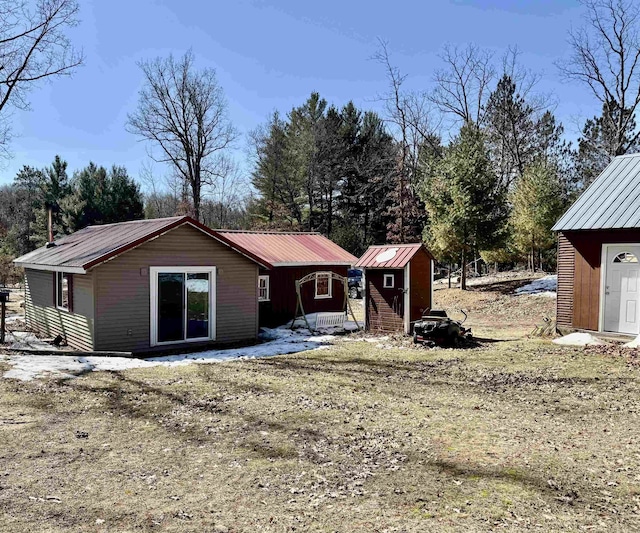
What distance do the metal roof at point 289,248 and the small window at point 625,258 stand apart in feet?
30.3

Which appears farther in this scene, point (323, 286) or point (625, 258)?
point (323, 286)

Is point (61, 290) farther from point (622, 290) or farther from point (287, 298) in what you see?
point (622, 290)

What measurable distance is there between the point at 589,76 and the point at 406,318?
22.2m

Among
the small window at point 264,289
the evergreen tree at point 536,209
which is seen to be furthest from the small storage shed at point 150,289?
the evergreen tree at point 536,209

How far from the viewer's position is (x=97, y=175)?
44094mm

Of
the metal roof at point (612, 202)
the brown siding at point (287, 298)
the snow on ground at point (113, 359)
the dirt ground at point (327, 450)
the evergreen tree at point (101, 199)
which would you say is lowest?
the snow on ground at point (113, 359)

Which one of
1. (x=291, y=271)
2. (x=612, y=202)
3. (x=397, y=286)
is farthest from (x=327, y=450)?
(x=291, y=271)

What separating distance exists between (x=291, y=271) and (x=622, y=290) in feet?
35.1

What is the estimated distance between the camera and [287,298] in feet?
62.3

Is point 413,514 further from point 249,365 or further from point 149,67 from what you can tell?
point 149,67

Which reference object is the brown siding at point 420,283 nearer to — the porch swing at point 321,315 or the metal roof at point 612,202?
the porch swing at point 321,315

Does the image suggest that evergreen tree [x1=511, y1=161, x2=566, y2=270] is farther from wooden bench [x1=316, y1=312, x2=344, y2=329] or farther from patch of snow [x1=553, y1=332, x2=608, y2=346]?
patch of snow [x1=553, y1=332, x2=608, y2=346]

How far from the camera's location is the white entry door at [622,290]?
489 inches

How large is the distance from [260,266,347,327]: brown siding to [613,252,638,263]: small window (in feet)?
33.5
